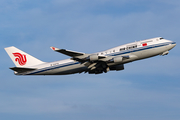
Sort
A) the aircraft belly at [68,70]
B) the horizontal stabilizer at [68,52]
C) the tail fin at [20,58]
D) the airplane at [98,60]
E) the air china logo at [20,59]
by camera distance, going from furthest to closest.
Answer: the air china logo at [20,59]
the tail fin at [20,58]
the aircraft belly at [68,70]
the airplane at [98,60]
the horizontal stabilizer at [68,52]

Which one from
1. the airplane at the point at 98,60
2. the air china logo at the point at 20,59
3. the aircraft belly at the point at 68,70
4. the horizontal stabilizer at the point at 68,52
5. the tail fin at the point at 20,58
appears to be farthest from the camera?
the air china logo at the point at 20,59

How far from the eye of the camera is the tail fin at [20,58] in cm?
5462

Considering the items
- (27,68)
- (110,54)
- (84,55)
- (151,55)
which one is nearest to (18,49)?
(27,68)

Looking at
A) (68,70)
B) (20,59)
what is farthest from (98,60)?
(20,59)

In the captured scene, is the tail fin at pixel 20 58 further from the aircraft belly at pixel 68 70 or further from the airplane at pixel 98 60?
the aircraft belly at pixel 68 70

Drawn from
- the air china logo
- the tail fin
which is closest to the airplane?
the tail fin

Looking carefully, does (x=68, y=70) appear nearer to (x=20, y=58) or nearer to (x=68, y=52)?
(x=68, y=52)

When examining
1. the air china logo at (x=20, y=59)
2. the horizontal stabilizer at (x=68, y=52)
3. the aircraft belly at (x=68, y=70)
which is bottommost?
the aircraft belly at (x=68, y=70)

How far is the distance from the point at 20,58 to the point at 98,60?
18.0 meters

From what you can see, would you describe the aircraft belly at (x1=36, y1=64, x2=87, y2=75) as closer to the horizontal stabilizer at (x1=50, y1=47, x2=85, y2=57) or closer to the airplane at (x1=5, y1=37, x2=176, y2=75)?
the airplane at (x1=5, y1=37, x2=176, y2=75)

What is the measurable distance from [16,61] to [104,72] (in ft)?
61.9

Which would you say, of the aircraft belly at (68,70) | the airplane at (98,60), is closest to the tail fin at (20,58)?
the airplane at (98,60)

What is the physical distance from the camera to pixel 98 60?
157 ft

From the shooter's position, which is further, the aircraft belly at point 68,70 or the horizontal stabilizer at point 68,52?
the aircraft belly at point 68,70
